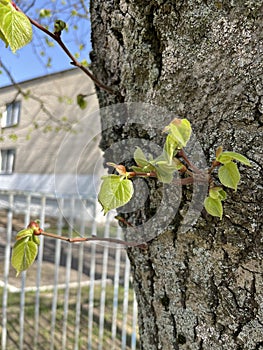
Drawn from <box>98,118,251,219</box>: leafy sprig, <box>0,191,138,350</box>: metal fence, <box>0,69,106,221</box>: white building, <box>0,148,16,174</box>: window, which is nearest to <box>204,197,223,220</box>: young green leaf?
<box>98,118,251,219</box>: leafy sprig

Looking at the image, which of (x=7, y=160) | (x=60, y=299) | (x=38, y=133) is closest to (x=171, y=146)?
(x=7, y=160)

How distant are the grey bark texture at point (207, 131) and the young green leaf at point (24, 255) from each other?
0.14 m

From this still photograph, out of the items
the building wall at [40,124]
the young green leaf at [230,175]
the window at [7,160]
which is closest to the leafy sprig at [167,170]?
the young green leaf at [230,175]

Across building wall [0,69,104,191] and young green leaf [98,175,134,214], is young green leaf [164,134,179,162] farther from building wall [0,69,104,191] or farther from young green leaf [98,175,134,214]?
building wall [0,69,104,191]

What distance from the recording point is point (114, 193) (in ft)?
0.94

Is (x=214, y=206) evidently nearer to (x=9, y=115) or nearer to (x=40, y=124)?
(x=9, y=115)

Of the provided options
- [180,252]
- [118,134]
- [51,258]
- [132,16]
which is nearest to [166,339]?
[180,252]

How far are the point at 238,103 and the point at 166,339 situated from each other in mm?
287

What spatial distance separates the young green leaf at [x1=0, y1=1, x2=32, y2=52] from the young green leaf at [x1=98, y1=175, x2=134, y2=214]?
0.13 meters

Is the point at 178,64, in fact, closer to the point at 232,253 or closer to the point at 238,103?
the point at 238,103

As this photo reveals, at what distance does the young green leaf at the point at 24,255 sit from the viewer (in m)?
0.36

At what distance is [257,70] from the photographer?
358 mm

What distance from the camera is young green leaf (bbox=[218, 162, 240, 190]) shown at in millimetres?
297

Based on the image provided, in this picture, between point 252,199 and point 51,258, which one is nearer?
point 252,199
